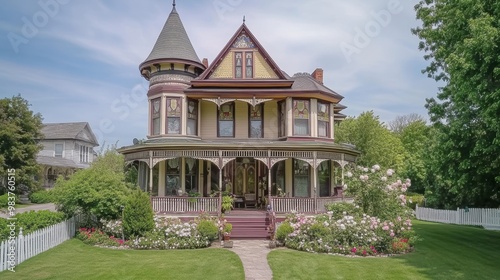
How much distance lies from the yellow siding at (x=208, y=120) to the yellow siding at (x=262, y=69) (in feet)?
11.0

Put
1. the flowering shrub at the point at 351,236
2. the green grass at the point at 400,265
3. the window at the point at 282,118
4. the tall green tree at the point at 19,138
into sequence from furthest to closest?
the tall green tree at the point at 19,138, the window at the point at 282,118, the flowering shrub at the point at 351,236, the green grass at the point at 400,265

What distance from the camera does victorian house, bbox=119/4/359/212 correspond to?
2159cm

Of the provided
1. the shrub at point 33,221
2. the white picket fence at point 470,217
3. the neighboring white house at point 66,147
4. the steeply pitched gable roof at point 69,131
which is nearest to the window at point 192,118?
the shrub at point 33,221

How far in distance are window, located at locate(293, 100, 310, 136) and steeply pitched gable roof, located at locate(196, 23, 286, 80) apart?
1815mm

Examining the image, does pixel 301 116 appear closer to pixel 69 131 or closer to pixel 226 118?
pixel 226 118

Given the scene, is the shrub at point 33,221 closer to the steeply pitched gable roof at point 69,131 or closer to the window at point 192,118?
the window at point 192,118

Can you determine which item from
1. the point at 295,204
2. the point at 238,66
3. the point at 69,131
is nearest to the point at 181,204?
the point at 295,204

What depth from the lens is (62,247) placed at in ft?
A: 48.9

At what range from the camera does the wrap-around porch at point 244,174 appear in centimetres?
1955

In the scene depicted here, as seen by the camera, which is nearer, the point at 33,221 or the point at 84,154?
the point at 33,221

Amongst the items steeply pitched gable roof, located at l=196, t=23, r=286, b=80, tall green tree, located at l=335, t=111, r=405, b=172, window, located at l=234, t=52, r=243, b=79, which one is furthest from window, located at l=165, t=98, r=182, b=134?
tall green tree, located at l=335, t=111, r=405, b=172

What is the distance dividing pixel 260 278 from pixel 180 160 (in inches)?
467

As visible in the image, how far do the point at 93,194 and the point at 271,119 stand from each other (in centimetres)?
1113

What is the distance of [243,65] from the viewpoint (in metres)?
22.7
